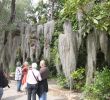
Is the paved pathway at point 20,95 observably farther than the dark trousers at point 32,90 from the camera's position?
Yes

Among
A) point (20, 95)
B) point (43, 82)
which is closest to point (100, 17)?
point (43, 82)

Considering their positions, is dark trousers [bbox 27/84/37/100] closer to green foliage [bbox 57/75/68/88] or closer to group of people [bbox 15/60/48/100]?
group of people [bbox 15/60/48/100]

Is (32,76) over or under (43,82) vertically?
over

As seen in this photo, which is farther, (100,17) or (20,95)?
(20,95)

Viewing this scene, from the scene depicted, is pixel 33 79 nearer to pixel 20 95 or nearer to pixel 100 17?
pixel 100 17

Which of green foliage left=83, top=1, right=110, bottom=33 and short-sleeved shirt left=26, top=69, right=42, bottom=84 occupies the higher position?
green foliage left=83, top=1, right=110, bottom=33

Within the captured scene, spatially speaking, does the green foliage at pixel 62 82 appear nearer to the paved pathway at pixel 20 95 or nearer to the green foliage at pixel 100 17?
the paved pathway at pixel 20 95

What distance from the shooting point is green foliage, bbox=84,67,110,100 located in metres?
12.7

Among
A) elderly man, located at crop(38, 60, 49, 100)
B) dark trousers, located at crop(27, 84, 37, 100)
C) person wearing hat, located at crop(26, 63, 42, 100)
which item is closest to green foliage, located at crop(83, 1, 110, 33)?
elderly man, located at crop(38, 60, 49, 100)

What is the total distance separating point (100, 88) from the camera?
12.8m

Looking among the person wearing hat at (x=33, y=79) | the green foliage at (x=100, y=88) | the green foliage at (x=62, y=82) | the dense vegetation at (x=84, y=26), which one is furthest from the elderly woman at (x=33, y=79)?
the green foliage at (x=62, y=82)

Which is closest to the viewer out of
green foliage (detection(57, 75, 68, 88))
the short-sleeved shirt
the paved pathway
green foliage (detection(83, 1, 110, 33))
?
green foliage (detection(83, 1, 110, 33))

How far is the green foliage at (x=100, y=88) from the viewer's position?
41.8 feet

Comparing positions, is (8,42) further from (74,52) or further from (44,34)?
(74,52)
